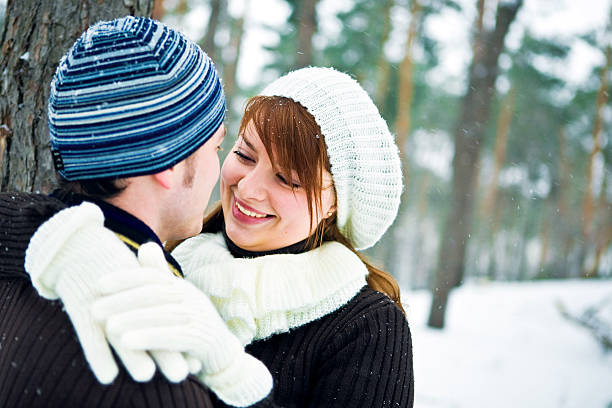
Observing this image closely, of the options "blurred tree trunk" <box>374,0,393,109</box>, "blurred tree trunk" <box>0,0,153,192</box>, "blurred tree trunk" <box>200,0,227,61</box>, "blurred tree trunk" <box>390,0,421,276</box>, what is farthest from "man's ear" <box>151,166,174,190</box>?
"blurred tree trunk" <box>374,0,393,109</box>

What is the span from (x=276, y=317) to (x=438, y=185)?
96.8 ft

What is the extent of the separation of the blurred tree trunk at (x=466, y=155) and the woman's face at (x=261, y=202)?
7.16 meters

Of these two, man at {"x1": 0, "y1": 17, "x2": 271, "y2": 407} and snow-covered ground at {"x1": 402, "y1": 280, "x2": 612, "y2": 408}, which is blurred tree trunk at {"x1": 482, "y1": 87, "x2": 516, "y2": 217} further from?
man at {"x1": 0, "y1": 17, "x2": 271, "y2": 407}

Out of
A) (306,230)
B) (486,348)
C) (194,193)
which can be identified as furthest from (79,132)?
(486,348)

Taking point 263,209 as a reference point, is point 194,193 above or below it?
above

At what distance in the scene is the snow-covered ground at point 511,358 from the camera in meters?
6.66

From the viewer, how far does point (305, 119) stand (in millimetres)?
2166

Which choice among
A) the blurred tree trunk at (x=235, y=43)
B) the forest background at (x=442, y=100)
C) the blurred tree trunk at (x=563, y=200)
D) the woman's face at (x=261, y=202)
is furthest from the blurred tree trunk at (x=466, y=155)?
the blurred tree trunk at (x=563, y=200)

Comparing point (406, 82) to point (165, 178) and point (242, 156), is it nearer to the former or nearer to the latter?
point (242, 156)

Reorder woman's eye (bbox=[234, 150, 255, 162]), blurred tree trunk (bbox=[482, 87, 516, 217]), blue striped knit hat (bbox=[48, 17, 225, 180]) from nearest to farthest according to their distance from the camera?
blue striped knit hat (bbox=[48, 17, 225, 180]) → woman's eye (bbox=[234, 150, 255, 162]) → blurred tree trunk (bbox=[482, 87, 516, 217])

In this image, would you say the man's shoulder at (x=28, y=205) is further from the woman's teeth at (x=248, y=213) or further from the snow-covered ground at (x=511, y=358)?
the snow-covered ground at (x=511, y=358)

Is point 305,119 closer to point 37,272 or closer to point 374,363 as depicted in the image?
point 374,363

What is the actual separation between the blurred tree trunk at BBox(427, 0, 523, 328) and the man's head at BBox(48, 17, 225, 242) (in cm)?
809

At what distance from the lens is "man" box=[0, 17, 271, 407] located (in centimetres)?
120
